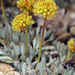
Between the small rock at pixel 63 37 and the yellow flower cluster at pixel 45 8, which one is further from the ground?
the yellow flower cluster at pixel 45 8

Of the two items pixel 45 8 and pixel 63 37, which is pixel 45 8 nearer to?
pixel 45 8

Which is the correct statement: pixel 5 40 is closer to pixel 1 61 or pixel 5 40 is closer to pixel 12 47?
pixel 12 47

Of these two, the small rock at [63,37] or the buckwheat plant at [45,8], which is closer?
the buckwheat plant at [45,8]

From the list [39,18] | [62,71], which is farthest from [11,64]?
[39,18]

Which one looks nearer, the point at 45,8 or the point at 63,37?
the point at 45,8

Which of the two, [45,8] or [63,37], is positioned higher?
[45,8]

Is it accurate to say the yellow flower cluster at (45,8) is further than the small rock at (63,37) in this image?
No

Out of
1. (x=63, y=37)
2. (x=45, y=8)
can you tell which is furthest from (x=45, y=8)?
(x=63, y=37)

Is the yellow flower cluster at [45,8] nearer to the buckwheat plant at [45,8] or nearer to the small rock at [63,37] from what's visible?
the buckwheat plant at [45,8]

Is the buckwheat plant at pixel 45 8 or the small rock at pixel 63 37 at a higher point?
the buckwheat plant at pixel 45 8

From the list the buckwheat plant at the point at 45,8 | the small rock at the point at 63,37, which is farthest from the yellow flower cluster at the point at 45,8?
the small rock at the point at 63,37

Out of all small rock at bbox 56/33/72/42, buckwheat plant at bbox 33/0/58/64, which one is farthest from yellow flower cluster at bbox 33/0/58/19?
small rock at bbox 56/33/72/42
